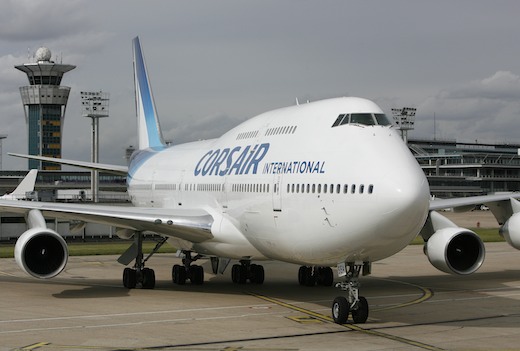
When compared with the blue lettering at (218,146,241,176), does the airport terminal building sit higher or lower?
higher

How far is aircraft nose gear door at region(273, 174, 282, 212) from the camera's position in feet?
57.8

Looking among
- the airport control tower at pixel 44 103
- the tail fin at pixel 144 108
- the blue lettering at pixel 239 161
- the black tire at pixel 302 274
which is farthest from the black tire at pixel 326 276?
the airport control tower at pixel 44 103

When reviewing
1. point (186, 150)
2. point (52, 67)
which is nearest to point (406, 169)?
point (186, 150)

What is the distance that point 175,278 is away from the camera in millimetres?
25062

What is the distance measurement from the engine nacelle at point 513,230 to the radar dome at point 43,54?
13777 centimetres

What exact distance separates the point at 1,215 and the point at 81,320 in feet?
103

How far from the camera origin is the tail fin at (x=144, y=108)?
114 feet

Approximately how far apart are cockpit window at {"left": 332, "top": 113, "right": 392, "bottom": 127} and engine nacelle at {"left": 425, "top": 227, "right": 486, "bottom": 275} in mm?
5062

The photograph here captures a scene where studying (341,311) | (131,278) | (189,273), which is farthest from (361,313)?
(189,273)

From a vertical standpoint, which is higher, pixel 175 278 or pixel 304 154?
pixel 304 154

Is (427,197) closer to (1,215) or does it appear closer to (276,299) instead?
(276,299)

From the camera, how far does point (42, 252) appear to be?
21203 millimetres

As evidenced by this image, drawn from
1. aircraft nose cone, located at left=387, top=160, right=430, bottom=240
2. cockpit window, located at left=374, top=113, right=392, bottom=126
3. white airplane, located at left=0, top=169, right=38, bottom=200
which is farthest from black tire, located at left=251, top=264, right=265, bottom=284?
white airplane, located at left=0, top=169, right=38, bottom=200

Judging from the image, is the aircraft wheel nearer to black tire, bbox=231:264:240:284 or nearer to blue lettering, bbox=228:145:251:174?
black tire, bbox=231:264:240:284
